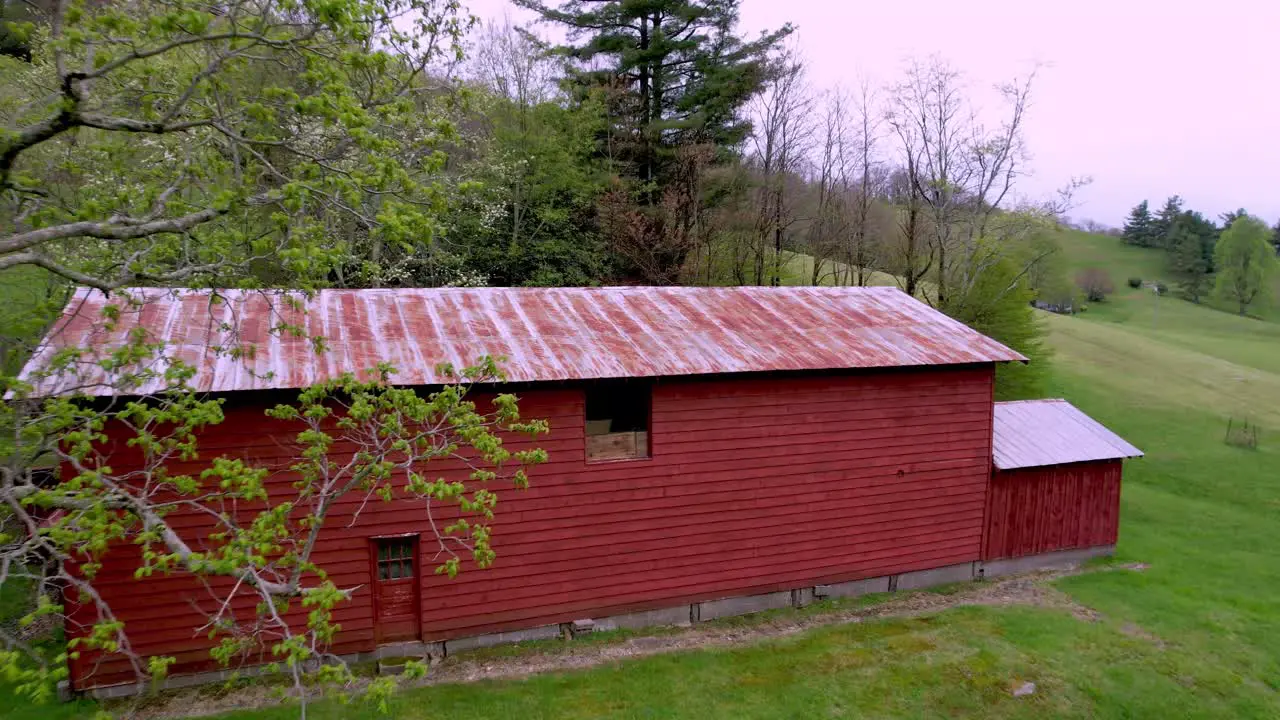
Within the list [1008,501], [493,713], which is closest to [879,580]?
[1008,501]

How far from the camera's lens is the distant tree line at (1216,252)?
7700 cm

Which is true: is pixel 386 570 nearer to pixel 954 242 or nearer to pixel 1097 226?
pixel 954 242

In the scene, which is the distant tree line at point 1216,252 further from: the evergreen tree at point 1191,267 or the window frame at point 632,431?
the window frame at point 632,431

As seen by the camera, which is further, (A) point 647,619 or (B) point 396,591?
(A) point 647,619

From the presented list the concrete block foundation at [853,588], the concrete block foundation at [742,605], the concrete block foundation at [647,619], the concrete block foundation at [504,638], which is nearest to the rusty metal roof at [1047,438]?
the concrete block foundation at [853,588]

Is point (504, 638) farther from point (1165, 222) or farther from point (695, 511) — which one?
point (1165, 222)

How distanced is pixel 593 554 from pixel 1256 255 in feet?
307

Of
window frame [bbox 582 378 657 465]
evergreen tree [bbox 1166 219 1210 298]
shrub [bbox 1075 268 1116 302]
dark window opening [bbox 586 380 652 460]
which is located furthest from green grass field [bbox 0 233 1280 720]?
evergreen tree [bbox 1166 219 1210 298]

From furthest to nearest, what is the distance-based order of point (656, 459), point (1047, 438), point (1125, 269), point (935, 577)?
point (1125, 269) → point (1047, 438) → point (935, 577) → point (656, 459)

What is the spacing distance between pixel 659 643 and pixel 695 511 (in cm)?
230

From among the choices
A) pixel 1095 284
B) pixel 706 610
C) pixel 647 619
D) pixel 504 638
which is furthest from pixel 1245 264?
pixel 504 638

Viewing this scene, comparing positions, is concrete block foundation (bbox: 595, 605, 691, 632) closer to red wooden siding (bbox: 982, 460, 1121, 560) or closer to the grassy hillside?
red wooden siding (bbox: 982, 460, 1121, 560)

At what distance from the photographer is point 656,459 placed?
12.6 m

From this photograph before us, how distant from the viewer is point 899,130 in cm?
3278
